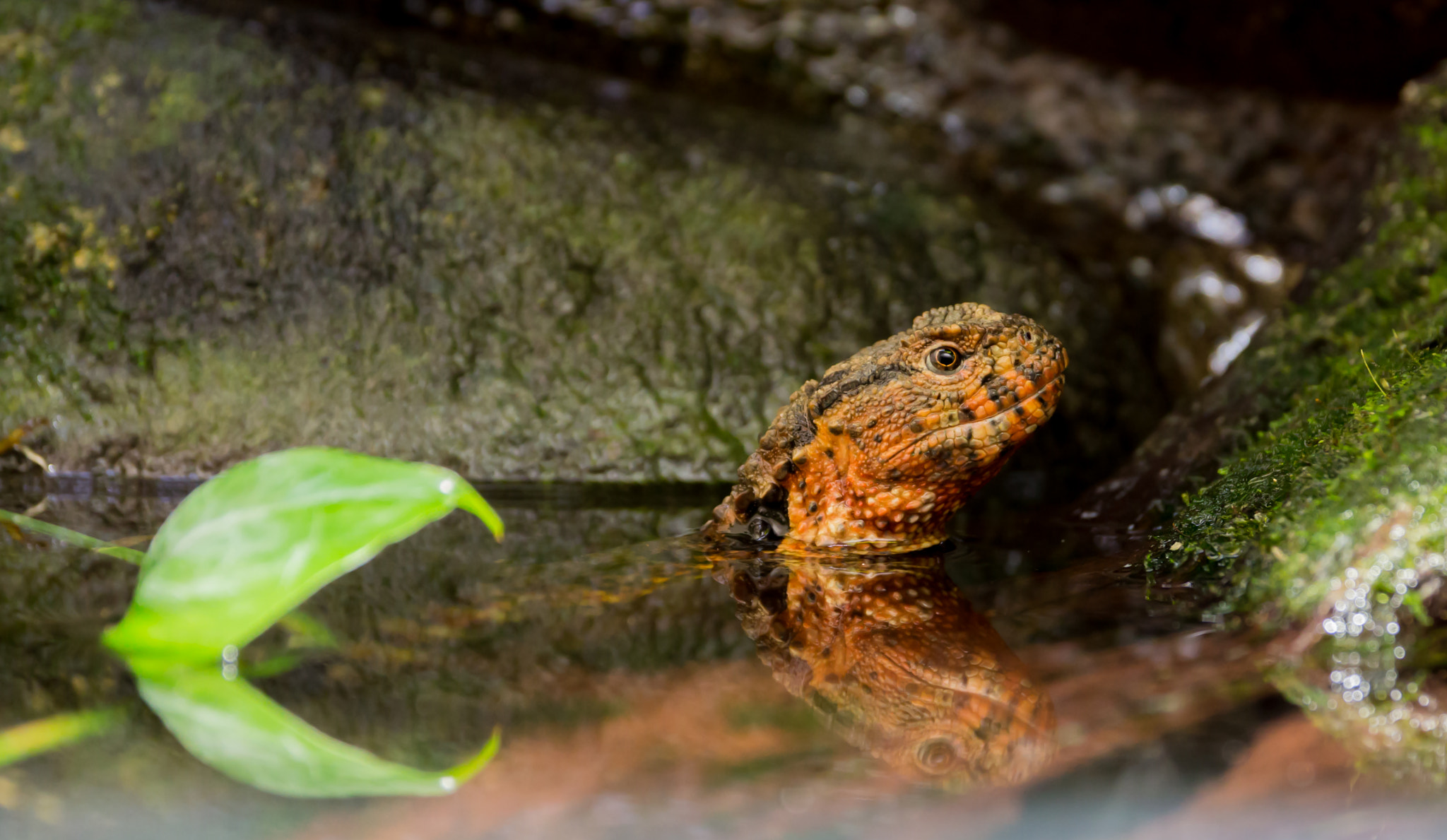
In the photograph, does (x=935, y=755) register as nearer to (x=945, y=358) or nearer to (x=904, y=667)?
(x=904, y=667)

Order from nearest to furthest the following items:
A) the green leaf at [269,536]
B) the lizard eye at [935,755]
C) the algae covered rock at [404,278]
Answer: the lizard eye at [935,755], the green leaf at [269,536], the algae covered rock at [404,278]

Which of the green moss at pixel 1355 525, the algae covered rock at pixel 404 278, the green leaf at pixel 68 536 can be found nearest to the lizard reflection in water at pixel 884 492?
the green moss at pixel 1355 525

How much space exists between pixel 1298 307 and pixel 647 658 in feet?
10.6

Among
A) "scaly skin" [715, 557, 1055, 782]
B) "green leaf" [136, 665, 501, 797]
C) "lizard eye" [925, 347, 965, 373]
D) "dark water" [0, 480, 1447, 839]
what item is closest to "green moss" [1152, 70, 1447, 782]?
"dark water" [0, 480, 1447, 839]

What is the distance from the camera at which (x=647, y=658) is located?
205cm

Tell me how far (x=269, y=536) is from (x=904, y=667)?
117 cm

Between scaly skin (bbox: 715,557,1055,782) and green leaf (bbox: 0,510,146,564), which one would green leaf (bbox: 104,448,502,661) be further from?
green leaf (bbox: 0,510,146,564)

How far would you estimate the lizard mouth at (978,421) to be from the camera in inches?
115

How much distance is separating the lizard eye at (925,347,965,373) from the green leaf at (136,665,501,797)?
1855mm

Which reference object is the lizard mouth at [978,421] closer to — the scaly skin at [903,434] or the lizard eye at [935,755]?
the scaly skin at [903,434]

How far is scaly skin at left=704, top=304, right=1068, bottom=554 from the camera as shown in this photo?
9.62 feet

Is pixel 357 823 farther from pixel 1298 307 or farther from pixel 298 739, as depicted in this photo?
pixel 1298 307

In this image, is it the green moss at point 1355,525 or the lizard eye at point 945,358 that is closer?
the green moss at point 1355,525

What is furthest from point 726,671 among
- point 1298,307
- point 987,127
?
point 987,127
